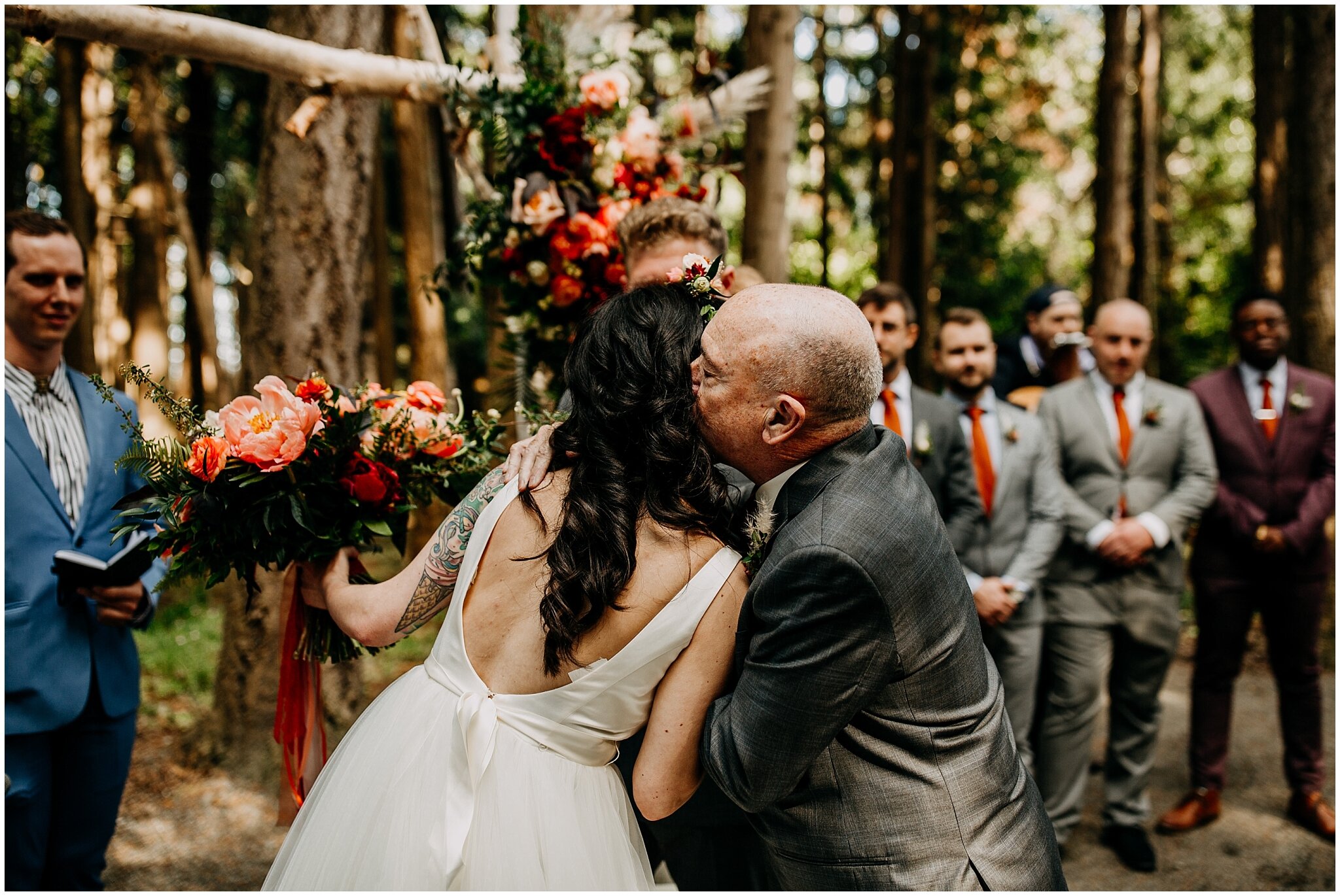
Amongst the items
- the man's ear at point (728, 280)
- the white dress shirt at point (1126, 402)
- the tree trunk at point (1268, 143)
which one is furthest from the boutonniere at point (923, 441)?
Result: the tree trunk at point (1268, 143)

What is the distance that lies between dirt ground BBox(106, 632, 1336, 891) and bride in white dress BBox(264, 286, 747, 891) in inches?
125

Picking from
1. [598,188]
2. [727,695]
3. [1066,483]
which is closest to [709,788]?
[727,695]

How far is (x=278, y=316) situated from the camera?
5051mm

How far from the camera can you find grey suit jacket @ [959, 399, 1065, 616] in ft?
14.4

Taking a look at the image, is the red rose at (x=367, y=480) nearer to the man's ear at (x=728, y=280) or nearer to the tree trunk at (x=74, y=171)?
the man's ear at (x=728, y=280)

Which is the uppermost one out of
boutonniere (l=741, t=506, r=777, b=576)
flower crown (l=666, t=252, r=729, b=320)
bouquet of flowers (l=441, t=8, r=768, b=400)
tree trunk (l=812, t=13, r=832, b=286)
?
tree trunk (l=812, t=13, r=832, b=286)

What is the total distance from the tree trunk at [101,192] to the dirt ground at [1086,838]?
755cm

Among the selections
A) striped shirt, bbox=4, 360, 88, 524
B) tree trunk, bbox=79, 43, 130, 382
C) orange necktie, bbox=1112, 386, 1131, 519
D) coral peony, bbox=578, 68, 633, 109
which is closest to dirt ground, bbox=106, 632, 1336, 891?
orange necktie, bbox=1112, 386, 1131, 519

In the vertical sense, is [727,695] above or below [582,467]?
below

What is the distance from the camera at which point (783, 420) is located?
2049 mm

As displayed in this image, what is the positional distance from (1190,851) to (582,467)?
4352 mm

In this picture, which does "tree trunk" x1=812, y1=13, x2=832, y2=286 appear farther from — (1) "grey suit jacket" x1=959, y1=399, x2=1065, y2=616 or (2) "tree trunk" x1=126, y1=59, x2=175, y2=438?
(1) "grey suit jacket" x1=959, y1=399, x2=1065, y2=616

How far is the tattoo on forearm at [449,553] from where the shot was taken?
2.31 metres

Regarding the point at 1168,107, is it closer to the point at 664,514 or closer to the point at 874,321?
the point at 874,321
